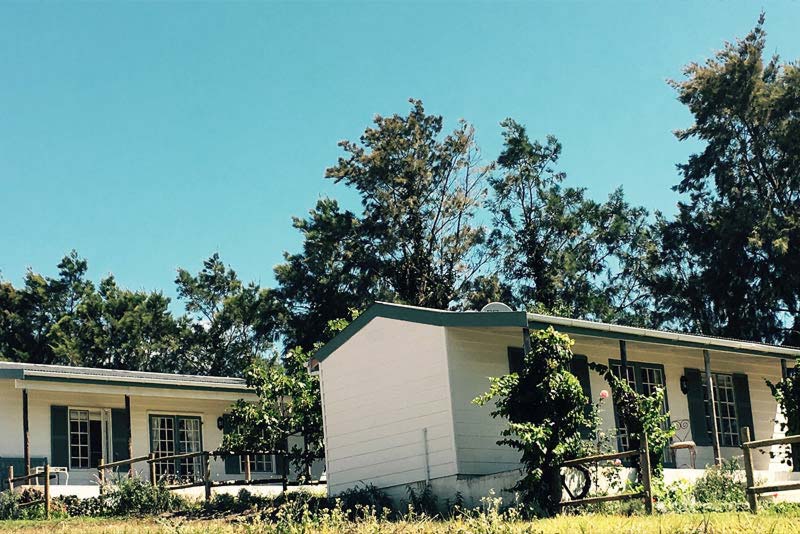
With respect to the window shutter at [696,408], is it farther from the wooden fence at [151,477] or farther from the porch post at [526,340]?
the wooden fence at [151,477]

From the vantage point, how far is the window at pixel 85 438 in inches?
933

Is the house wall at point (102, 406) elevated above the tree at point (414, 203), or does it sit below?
below

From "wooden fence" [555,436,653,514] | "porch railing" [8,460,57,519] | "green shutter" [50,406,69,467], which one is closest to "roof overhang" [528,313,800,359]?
"wooden fence" [555,436,653,514]

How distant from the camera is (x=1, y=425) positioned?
22.5m

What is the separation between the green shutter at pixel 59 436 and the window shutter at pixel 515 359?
10.9 metres

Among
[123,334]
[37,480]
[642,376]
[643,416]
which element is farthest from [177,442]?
[123,334]

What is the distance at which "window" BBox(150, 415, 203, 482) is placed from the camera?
25.5 meters

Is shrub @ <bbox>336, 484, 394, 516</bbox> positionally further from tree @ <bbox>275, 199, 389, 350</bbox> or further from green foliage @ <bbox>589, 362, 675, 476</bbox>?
tree @ <bbox>275, 199, 389, 350</bbox>

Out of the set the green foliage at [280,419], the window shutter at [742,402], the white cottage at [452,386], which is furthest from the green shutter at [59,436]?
the window shutter at [742,402]

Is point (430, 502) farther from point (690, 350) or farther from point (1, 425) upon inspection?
point (1, 425)

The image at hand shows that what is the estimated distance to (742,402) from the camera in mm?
24016

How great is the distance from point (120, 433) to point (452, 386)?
1045cm

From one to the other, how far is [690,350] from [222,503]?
1055cm

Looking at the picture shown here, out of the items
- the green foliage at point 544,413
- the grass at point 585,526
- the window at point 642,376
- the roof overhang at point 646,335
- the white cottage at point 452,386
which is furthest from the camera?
the window at point 642,376
